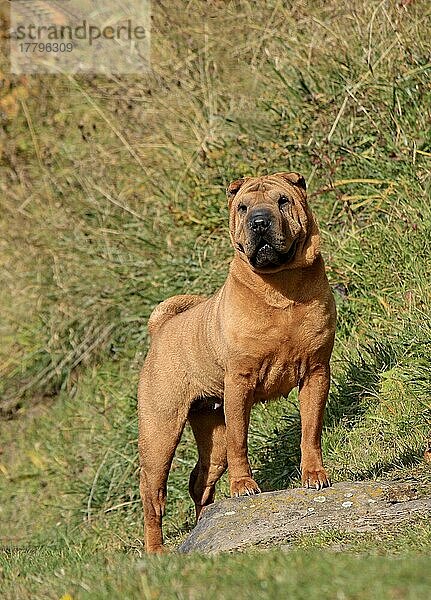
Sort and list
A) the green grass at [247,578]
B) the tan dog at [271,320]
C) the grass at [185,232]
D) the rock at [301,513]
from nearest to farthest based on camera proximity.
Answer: the green grass at [247,578] < the rock at [301,513] < the tan dog at [271,320] < the grass at [185,232]

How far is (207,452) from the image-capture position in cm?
682

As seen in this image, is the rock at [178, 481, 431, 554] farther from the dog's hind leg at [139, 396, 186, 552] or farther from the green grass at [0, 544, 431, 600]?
the dog's hind leg at [139, 396, 186, 552]

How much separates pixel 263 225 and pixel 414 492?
4.76ft

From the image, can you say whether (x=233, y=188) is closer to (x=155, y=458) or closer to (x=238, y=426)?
(x=238, y=426)

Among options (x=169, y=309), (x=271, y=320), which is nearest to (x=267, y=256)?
(x=271, y=320)

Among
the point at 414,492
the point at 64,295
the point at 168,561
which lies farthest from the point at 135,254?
the point at 168,561

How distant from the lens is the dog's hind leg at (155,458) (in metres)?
6.42

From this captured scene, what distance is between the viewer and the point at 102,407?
9922 mm

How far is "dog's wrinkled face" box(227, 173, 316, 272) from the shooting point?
542cm

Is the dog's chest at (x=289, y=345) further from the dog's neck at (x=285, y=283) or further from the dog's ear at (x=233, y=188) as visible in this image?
the dog's ear at (x=233, y=188)

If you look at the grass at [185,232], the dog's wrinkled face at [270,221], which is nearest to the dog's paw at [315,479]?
the grass at [185,232]

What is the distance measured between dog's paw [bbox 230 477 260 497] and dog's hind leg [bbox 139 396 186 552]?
0.87 m

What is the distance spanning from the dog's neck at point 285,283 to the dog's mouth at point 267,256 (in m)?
0.09

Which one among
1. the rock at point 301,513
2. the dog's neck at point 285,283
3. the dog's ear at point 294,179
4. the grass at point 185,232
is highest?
the dog's ear at point 294,179
